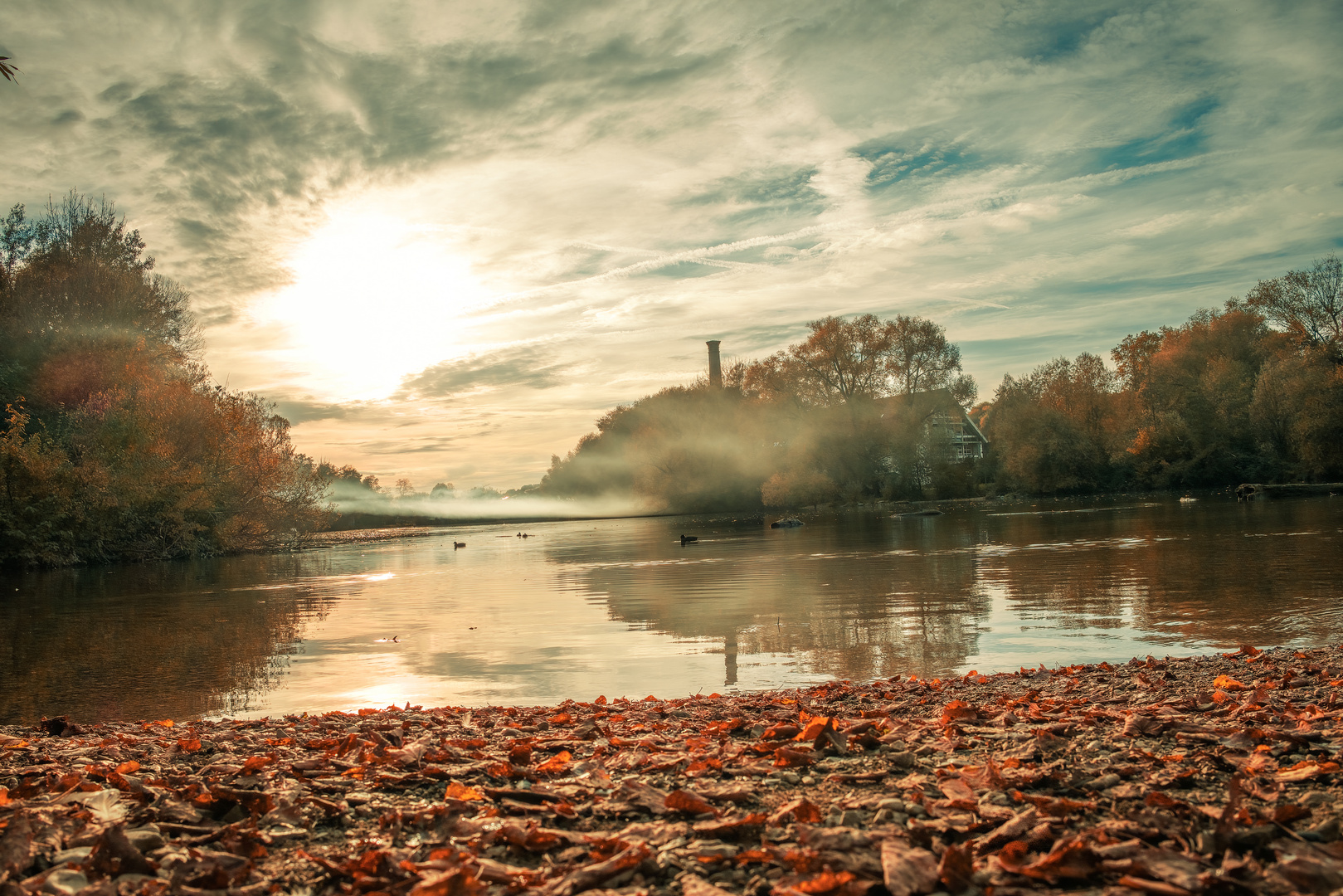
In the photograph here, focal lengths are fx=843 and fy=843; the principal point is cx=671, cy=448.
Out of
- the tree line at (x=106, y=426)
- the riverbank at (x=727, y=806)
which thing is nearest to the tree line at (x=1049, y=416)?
the tree line at (x=106, y=426)

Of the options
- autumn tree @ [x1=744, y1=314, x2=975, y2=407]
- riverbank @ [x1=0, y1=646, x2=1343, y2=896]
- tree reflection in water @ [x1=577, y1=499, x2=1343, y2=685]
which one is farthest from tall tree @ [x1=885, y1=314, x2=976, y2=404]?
riverbank @ [x1=0, y1=646, x2=1343, y2=896]

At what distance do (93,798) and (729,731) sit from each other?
3544 millimetres

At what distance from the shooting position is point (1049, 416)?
73.6 metres

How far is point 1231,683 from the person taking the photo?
6672 mm

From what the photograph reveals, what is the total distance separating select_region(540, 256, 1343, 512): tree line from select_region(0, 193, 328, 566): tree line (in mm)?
44966

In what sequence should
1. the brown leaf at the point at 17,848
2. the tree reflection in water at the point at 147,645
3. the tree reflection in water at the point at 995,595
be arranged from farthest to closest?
the tree reflection in water at the point at 995,595 → the tree reflection in water at the point at 147,645 → the brown leaf at the point at 17,848

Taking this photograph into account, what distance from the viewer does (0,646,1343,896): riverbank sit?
3133 millimetres

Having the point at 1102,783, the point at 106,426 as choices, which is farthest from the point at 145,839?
the point at 106,426

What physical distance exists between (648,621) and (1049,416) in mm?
67660

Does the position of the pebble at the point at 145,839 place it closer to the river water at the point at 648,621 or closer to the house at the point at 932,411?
the river water at the point at 648,621

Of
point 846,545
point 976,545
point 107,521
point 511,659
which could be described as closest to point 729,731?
point 511,659

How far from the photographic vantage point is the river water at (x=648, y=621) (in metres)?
10.1

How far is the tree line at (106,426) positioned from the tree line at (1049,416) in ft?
148

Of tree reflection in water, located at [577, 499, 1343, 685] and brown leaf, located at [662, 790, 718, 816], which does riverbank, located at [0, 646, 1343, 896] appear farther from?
tree reflection in water, located at [577, 499, 1343, 685]
